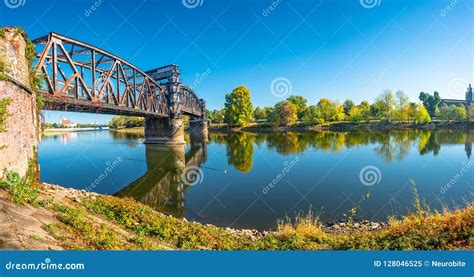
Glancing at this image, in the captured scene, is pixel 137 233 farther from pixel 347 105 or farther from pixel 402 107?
pixel 347 105

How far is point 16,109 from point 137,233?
708 cm

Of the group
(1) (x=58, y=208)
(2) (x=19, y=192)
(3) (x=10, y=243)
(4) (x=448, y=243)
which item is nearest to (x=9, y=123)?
(2) (x=19, y=192)

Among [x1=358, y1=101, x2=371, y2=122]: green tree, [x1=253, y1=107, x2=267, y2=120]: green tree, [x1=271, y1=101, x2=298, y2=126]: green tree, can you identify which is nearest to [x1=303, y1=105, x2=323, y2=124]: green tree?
[x1=271, y1=101, x2=298, y2=126]: green tree

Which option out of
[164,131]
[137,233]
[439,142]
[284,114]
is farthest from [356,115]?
[137,233]

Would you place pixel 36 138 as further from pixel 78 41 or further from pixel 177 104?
pixel 177 104

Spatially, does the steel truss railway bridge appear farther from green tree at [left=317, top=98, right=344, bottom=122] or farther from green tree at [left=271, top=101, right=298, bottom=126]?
green tree at [left=317, top=98, right=344, bottom=122]

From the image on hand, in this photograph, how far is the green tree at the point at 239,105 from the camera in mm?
83812

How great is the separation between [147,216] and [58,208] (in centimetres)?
296

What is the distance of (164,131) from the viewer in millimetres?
50062

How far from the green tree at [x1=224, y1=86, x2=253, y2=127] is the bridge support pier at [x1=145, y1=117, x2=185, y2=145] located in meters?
35.8

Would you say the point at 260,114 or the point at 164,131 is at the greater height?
the point at 260,114

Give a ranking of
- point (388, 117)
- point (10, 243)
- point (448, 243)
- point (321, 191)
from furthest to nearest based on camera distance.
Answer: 1. point (388, 117)
2. point (321, 191)
3. point (448, 243)
4. point (10, 243)

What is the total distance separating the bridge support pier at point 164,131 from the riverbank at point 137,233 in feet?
131

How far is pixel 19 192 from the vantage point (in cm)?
762
